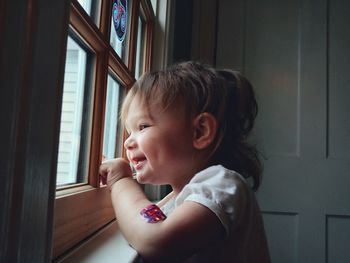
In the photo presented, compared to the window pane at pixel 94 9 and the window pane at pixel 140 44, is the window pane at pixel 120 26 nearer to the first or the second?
the window pane at pixel 94 9

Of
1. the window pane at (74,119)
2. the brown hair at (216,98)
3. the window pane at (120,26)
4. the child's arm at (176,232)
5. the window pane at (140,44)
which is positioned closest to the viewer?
the child's arm at (176,232)

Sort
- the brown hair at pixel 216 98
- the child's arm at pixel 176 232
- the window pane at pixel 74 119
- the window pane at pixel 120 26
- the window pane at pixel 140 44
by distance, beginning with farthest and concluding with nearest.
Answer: the window pane at pixel 140 44, the window pane at pixel 120 26, the brown hair at pixel 216 98, the window pane at pixel 74 119, the child's arm at pixel 176 232

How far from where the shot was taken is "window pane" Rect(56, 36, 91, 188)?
66 centimetres

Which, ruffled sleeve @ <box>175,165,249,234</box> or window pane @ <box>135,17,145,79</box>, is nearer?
ruffled sleeve @ <box>175,165,249,234</box>

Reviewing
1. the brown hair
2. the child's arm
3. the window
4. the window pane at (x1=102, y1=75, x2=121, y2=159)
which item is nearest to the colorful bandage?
the child's arm

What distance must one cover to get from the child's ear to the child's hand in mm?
154

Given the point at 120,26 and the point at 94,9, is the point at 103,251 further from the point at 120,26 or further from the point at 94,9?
the point at 120,26

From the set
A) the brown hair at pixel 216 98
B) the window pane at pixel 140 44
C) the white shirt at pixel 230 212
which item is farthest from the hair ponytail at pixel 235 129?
the window pane at pixel 140 44

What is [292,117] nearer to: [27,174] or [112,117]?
[112,117]

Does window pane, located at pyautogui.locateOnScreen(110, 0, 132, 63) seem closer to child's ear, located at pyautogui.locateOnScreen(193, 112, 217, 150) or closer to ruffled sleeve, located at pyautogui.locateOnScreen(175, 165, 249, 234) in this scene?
child's ear, located at pyautogui.locateOnScreen(193, 112, 217, 150)

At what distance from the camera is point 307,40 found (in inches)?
76.0

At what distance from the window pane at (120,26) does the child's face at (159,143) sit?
24 centimetres

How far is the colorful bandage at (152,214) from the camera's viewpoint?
22.7 inches

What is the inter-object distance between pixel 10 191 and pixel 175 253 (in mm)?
341
